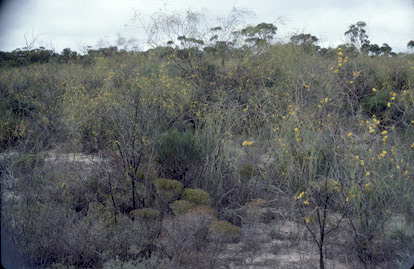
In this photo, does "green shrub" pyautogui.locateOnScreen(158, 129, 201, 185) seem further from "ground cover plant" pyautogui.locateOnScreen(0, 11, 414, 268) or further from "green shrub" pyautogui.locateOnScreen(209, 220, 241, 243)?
"green shrub" pyautogui.locateOnScreen(209, 220, 241, 243)

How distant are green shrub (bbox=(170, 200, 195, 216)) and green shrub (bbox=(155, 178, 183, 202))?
0.65ft

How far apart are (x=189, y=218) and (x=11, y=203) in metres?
1.80

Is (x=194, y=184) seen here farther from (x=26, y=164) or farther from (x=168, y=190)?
(x=26, y=164)

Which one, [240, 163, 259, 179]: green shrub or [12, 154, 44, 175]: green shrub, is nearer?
[12, 154, 44, 175]: green shrub

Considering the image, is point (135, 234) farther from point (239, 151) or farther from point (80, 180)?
point (239, 151)

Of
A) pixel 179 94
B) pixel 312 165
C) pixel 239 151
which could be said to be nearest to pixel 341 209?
pixel 312 165

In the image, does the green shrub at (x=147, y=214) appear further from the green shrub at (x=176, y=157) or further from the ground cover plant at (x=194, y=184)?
the green shrub at (x=176, y=157)

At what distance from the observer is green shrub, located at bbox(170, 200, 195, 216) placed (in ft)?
14.1

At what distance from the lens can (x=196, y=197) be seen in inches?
186

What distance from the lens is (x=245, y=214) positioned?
489 centimetres

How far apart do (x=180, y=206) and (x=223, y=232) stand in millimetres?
639

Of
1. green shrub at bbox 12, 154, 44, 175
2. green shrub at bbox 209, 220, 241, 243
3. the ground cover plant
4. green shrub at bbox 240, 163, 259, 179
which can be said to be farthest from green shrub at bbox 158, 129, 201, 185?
green shrub at bbox 12, 154, 44, 175

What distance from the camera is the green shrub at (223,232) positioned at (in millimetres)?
3988

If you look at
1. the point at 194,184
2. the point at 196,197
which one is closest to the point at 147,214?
the point at 196,197
